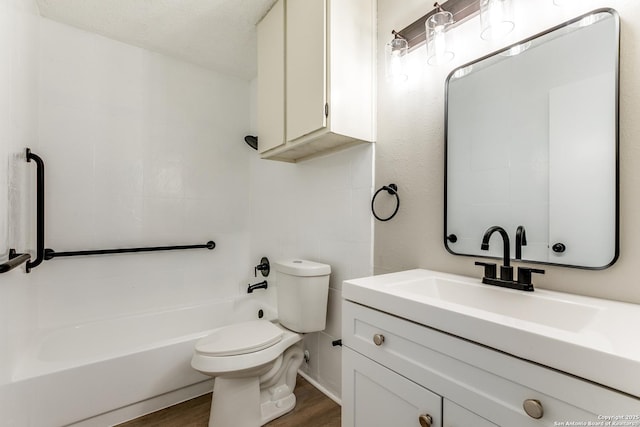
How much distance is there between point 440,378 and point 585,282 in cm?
55

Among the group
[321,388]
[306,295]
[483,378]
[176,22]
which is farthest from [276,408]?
[176,22]

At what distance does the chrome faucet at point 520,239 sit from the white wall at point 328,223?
67 centimetres

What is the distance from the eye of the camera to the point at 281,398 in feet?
5.32

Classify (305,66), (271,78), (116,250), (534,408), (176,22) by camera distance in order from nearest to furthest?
1. (534,408)
2. (305,66)
3. (271,78)
4. (176,22)
5. (116,250)

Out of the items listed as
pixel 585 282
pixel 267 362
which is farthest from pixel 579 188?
pixel 267 362

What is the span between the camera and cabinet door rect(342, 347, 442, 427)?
0.79 meters

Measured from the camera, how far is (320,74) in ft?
4.45

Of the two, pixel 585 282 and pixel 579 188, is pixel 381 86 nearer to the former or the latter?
pixel 579 188

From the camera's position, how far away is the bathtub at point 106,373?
1356 millimetres

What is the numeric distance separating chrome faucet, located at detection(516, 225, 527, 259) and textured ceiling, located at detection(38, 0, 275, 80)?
1.82m

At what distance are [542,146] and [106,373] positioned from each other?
222 centimetres

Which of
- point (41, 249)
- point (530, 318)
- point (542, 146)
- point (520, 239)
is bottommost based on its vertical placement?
point (530, 318)

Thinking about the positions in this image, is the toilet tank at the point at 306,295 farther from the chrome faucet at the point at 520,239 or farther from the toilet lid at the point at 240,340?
the chrome faucet at the point at 520,239

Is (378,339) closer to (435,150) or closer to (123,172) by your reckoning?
(435,150)
